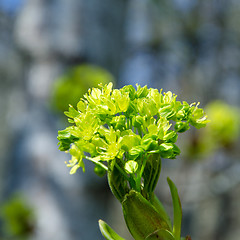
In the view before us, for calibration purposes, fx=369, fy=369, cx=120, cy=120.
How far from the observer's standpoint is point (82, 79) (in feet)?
7.59

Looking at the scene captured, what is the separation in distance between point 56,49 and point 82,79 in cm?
57

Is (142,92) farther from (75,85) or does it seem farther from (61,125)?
(61,125)

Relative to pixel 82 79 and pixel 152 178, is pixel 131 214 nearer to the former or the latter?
pixel 152 178

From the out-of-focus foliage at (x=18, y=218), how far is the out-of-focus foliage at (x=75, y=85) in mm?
690

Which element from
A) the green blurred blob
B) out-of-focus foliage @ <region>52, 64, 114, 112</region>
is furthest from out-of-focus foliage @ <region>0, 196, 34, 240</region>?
the green blurred blob

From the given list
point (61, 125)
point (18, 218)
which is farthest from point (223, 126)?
point (18, 218)

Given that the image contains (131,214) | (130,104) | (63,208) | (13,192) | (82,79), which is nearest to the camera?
(131,214)

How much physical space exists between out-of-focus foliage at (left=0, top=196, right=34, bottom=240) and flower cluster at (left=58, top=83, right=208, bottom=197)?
1.74m

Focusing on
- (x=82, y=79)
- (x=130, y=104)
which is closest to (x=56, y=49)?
(x=82, y=79)

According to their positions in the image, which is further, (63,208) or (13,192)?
(13,192)

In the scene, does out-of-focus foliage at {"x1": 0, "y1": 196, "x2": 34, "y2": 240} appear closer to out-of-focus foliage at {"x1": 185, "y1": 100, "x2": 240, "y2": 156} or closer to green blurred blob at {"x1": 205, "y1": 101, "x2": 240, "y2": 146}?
out-of-focus foliage at {"x1": 185, "y1": 100, "x2": 240, "y2": 156}

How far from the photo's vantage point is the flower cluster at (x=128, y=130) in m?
0.71

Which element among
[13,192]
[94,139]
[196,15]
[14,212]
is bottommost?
[94,139]

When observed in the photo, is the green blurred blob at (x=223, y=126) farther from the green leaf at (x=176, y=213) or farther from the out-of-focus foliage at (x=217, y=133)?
the green leaf at (x=176, y=213)
